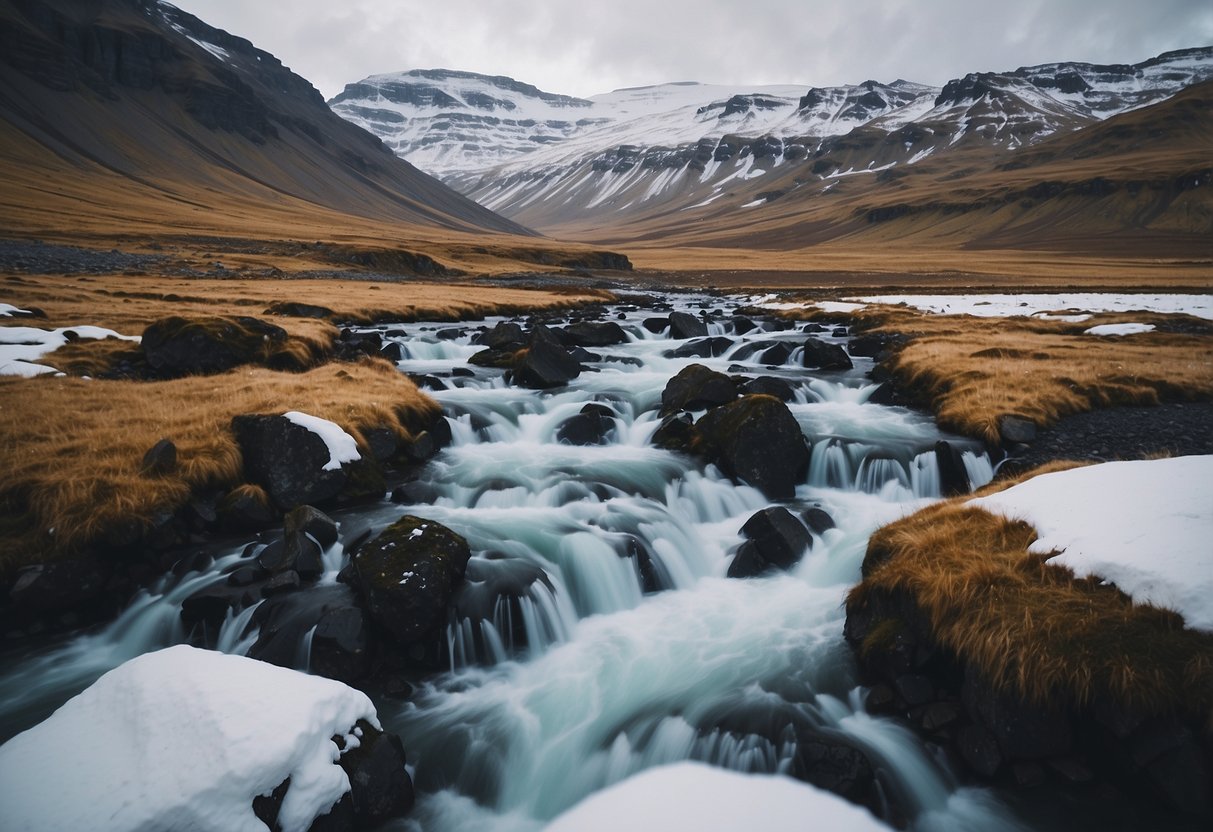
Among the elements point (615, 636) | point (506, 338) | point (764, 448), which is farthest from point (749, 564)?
point (506, 338)

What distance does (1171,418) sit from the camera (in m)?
16.2

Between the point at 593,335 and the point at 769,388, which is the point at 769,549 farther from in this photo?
the point at 593,335

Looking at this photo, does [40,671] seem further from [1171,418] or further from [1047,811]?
[1171,418]

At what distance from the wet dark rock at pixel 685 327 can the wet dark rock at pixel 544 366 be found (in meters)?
11.9

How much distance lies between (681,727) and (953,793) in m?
3.17

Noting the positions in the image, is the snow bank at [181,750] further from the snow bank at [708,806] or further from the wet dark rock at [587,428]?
the wet dark rock at [587,428]

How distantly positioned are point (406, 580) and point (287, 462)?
5211 millimetres

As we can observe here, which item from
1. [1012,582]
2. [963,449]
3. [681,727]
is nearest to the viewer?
[1012,582]

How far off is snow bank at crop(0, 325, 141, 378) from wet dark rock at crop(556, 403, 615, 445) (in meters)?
14.4

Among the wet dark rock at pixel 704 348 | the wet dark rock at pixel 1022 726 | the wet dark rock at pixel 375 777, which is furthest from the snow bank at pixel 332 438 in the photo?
the wet dark rock at pixel 704 348

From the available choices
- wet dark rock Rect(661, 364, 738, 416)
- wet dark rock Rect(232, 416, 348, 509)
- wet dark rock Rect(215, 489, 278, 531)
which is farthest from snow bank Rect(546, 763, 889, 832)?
wet dark rock Rect(661, 364, 738, 416)

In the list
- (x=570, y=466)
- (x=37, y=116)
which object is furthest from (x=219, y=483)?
(x=37, y=116)

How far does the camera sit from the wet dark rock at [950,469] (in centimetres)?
1430

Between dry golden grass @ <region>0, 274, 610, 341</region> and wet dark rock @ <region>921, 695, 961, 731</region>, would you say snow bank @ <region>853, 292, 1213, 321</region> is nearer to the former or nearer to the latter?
dry golden grass @ <region>0, 274, 610, 341</region>
